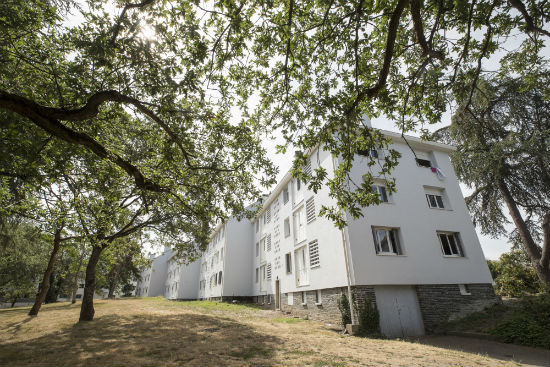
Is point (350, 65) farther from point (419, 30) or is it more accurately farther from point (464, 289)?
point (464, 289)

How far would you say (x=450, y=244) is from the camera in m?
15.7

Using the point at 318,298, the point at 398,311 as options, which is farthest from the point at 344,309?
the point at 318,298

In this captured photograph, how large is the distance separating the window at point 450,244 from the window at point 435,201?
6.05ft

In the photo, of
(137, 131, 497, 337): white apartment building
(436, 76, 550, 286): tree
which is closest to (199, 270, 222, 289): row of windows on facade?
(137, 131, 497, 337): white apartment building

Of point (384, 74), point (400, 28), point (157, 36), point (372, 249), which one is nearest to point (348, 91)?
point (384, 74)

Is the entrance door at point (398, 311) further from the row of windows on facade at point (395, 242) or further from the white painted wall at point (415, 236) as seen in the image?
the row of windows on facade at point (395, 242)

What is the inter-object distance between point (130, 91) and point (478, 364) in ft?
37.8

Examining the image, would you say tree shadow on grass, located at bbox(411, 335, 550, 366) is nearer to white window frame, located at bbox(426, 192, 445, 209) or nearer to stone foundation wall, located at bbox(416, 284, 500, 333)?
stone foundation wall, located at bbox(416, 284, 500, 333)

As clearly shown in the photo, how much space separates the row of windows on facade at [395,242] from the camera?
46.0 ft

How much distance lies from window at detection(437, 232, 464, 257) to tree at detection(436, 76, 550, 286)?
4850 millimetres

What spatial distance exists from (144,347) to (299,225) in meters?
13.2

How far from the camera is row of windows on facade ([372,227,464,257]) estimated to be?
46.0 feet

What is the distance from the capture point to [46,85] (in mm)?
6867

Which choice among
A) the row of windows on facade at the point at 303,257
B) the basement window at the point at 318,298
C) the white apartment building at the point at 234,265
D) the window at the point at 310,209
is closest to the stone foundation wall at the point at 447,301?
the basement window at the point at 318,298
